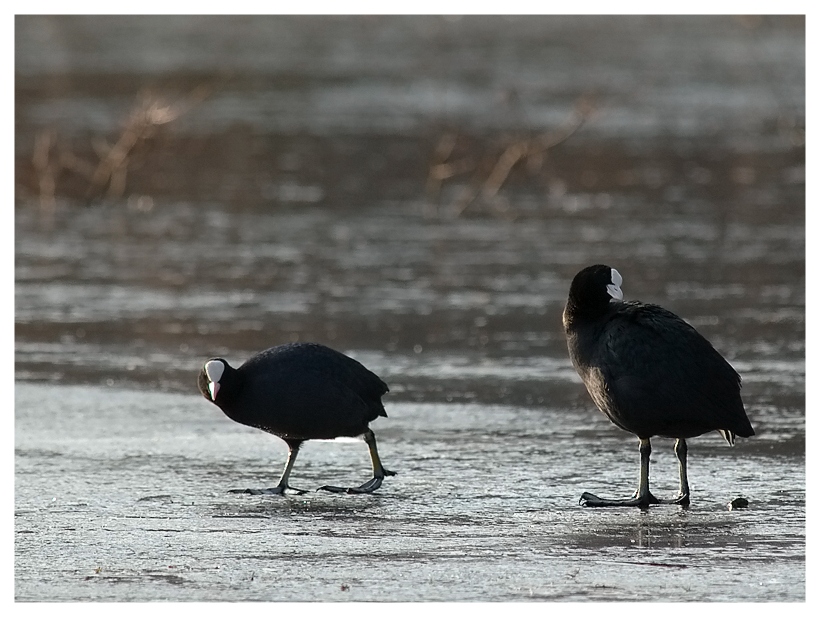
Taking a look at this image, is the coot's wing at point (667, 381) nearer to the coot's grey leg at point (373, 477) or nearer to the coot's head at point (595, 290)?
the coot's head at point (595, 290)

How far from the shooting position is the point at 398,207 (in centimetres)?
1521

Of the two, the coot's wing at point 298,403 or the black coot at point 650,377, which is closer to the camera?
the black coot at point 650,377

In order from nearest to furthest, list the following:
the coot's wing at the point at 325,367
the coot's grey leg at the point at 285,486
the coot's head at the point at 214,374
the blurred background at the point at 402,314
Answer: the blurred background at the point at 402,314, the coot's head at the point at 214,374, the coot's grey leg at the point at 285,486, the coot's wing at the point at 325,367

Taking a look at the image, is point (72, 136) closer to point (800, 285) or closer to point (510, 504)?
point (800, 285)

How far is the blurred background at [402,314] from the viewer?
5.45 metres

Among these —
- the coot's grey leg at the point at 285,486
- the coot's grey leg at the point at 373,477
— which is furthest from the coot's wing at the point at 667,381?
the coot's grey leg at the point at 285,486

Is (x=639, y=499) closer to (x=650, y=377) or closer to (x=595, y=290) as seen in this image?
(x=650, y=377)

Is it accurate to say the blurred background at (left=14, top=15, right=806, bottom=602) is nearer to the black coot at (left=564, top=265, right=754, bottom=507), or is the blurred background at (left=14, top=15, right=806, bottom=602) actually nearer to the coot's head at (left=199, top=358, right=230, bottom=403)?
the black coot at (left=564, top=265, right=754, bottom=507)

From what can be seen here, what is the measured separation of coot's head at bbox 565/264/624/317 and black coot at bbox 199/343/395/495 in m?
1.13

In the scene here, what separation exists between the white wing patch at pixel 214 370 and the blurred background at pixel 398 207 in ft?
7.07

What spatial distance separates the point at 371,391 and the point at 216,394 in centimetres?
80

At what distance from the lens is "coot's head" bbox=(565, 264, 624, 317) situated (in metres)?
6.47

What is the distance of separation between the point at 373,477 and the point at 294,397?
587 millimetres

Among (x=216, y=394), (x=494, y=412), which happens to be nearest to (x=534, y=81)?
(x=494, y=412)
